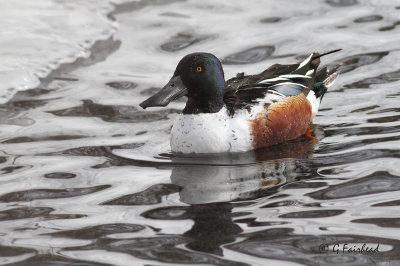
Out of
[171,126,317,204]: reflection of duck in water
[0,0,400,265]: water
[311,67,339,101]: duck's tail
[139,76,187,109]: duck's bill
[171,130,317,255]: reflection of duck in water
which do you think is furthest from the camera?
[311,67,339,101]: duck's tail

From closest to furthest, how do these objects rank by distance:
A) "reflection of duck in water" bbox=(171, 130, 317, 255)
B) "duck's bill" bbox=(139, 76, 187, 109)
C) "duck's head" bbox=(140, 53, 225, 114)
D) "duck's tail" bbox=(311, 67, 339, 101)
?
"reflection of duck in water" bbox=(171, 130, 317, 255) < "duck's bill" bbox=(139, 76, 187, 109) < "duck's head" bbox=(140, 53, 225, 114) < "duck's tail" bbox=(311, 67, 339, 101)

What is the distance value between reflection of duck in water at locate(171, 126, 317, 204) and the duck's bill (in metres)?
0.49

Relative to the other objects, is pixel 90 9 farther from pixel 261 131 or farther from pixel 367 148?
pixel 367 148

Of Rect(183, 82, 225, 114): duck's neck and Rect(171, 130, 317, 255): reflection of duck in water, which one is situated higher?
Rect(183, 82, 225, 114): duck's neck

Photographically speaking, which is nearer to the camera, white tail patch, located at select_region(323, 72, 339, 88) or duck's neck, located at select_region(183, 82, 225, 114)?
duck's neck, located at select_region(183, 82, 225, 114)

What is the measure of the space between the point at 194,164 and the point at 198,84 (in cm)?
75

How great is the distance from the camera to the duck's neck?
7.03 meters

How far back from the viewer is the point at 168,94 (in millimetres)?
6934

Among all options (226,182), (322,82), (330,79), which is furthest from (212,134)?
Result: (330,79)

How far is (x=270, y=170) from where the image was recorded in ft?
20.8

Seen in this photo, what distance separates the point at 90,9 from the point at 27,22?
114cm

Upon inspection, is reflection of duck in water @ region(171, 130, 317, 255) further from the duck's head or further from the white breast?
the duck's head

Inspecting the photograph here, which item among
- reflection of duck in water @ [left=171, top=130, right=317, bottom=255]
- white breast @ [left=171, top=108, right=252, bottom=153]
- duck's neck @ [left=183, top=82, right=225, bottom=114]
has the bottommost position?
reflection of duck in water @ [left=171, top=130, right=317, bottom=255]

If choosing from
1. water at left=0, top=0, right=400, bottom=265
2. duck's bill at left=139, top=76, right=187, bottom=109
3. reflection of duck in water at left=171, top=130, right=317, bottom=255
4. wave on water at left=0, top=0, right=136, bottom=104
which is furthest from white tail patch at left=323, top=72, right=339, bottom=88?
wave on water at left=0, top=0, right=136, bottom=104
